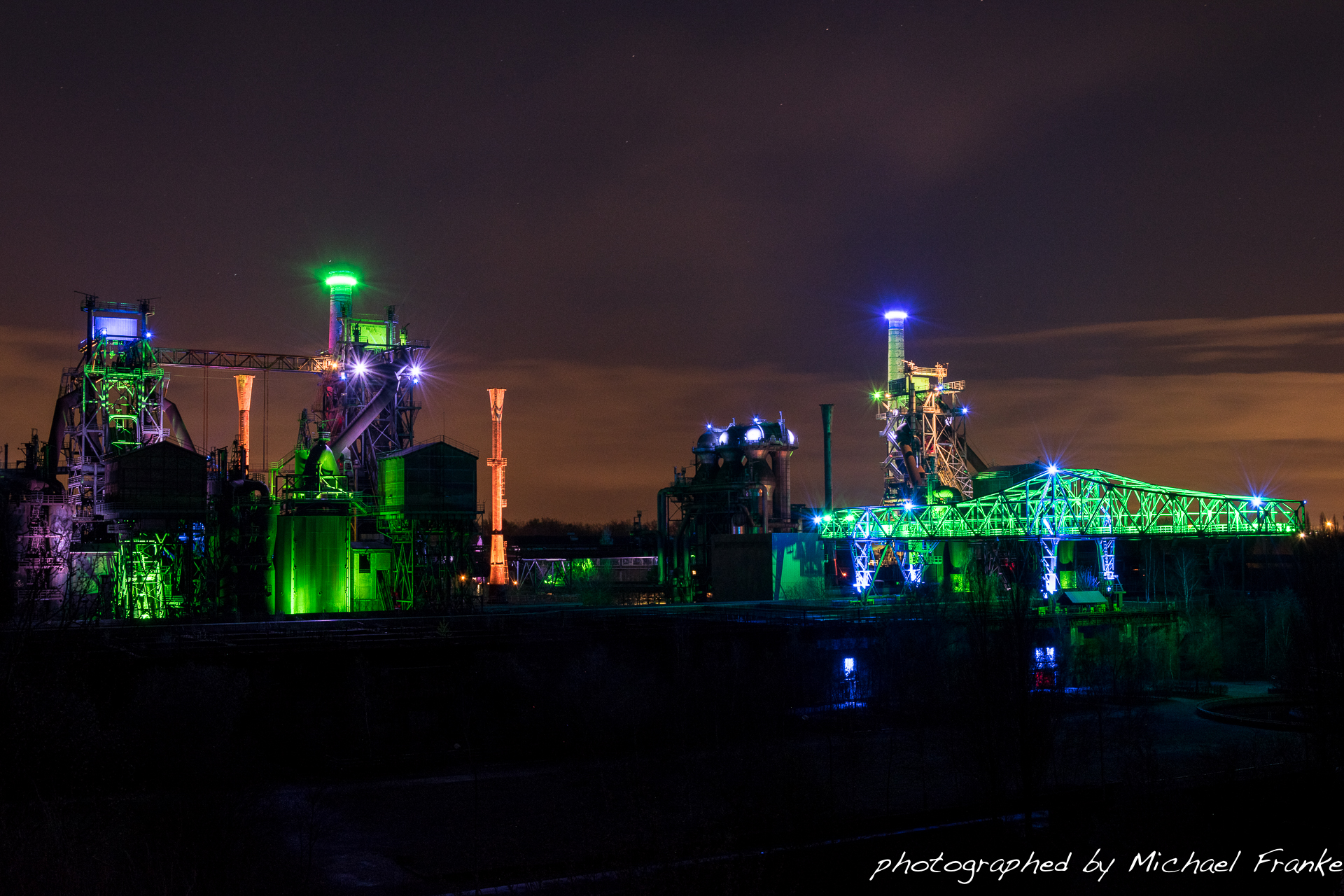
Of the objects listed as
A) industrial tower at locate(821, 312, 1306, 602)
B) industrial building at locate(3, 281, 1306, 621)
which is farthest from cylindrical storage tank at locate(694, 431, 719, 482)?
industrial tower at locate(821, 312, 1306, 602)

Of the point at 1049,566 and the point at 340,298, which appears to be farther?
the point at 340,298

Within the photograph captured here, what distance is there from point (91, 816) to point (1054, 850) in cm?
2189

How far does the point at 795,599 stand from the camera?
7188 centimetres

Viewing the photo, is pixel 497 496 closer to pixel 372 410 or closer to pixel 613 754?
pixel 372 410

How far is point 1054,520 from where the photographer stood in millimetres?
69688

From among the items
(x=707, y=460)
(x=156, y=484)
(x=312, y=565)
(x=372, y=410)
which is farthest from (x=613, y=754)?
(x=707, y=460)

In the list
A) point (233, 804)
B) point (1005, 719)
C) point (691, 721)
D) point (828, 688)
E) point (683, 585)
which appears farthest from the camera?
point (683, 585)

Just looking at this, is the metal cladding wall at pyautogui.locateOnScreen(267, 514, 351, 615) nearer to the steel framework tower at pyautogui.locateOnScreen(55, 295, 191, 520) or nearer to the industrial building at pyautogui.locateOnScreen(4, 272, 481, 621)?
the industrial building at pyautogui.locateOnScreen(4, 272, 481, 621)

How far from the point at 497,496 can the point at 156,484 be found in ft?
82.5

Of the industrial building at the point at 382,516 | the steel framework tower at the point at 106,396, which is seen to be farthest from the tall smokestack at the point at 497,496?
the steel framework tower at the point at 106,396

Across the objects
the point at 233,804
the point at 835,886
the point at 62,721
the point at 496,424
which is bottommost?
the point at 835,886

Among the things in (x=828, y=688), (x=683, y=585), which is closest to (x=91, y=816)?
(x=828, y=688)

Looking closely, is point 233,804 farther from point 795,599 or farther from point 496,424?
point 496,424

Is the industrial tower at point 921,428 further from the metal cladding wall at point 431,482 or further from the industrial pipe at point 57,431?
the industrial pipe at point 57,431
